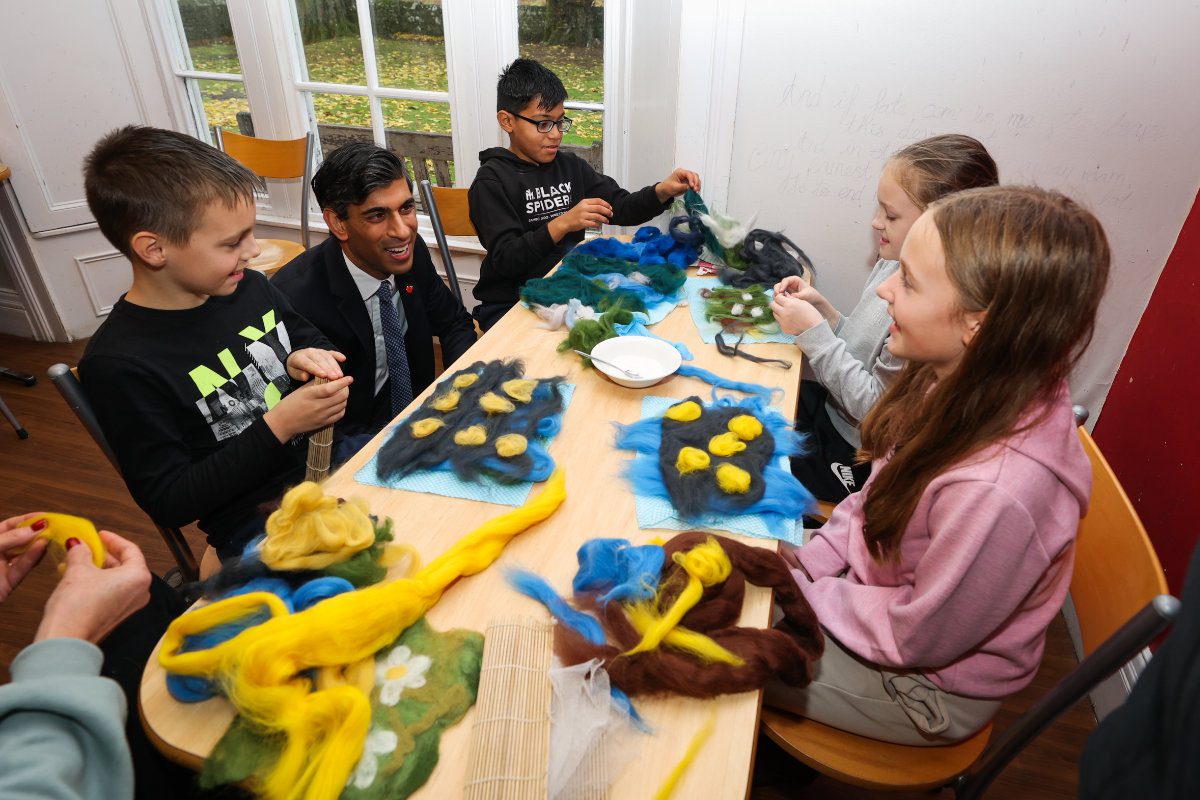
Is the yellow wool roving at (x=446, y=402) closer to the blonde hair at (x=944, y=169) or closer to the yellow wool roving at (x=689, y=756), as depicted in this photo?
the yellow wool roving at (x=689, y=756)

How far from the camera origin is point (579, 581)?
955 millimetres

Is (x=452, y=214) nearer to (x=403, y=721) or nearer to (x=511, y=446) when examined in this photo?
(x=511, y=446)

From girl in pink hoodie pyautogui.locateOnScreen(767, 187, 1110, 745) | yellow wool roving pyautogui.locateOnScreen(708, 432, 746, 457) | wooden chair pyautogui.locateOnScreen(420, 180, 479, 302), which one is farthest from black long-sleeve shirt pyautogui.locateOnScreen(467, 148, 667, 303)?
girl in pink hoodie pyautogui.locateOnScreen(767, 187, 1110, 745)

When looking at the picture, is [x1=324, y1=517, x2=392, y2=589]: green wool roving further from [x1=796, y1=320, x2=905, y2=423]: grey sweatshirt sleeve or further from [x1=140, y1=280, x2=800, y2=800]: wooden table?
[x1=796, y1=320, x2=905, y2=423]: grey sweatshirt sleeve

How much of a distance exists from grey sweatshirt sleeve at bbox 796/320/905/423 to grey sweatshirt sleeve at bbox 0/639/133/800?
1.49 meters

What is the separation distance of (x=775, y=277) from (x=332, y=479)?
→ 1566 mm

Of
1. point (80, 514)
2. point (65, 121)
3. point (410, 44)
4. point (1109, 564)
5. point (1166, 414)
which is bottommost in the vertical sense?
point (80, 514)

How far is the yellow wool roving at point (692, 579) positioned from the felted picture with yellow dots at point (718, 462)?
0.54ft

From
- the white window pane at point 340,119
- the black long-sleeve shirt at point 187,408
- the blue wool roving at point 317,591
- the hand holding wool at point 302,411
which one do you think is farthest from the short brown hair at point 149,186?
the white window pane at point 340,119

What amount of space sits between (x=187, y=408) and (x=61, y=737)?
79 centimetres

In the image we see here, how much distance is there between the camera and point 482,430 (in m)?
1.25

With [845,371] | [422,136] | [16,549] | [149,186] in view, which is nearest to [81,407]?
[16,549]

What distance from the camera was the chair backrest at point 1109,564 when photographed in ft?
3.16

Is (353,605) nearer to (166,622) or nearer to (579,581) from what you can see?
(579,581)
